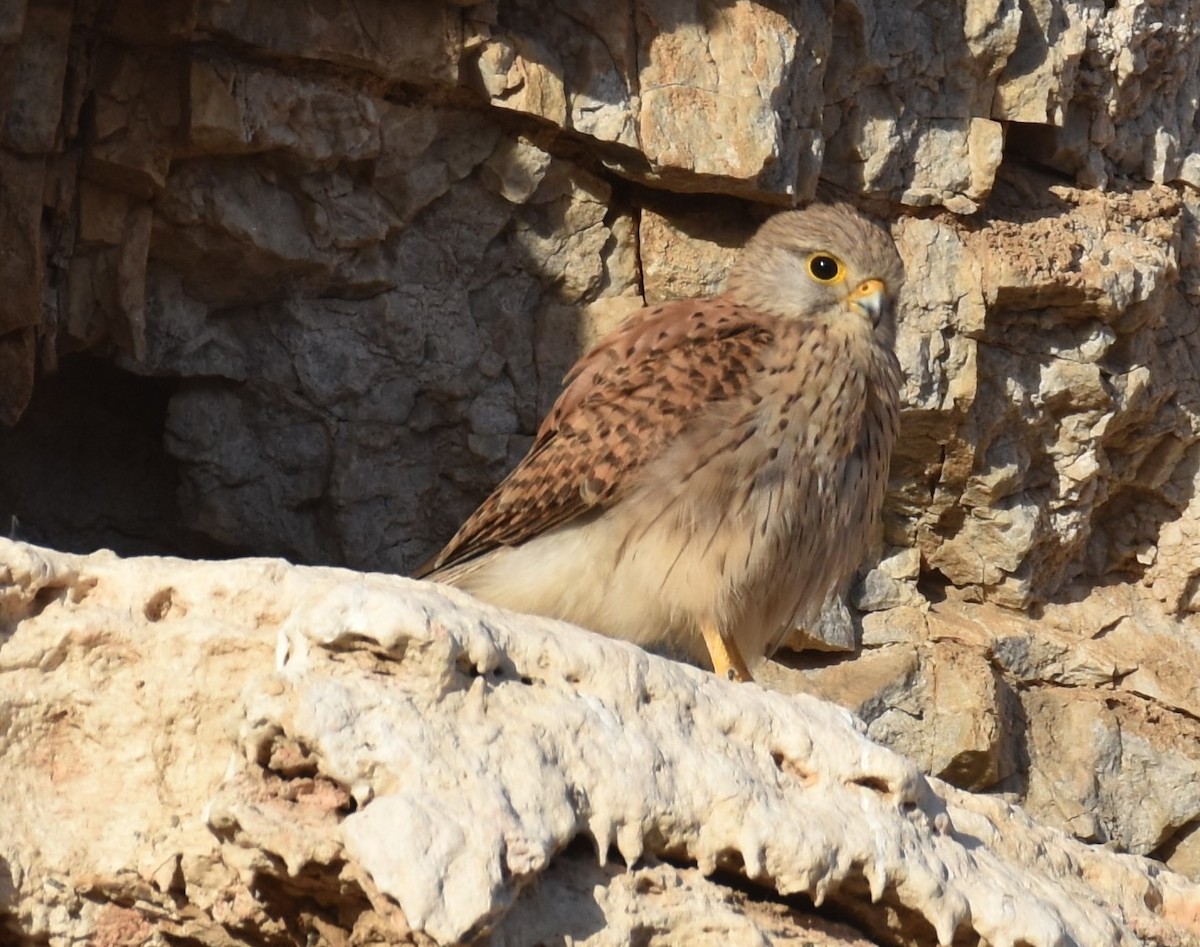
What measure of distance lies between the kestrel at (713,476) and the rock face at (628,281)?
1172mm

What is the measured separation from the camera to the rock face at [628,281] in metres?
5.52

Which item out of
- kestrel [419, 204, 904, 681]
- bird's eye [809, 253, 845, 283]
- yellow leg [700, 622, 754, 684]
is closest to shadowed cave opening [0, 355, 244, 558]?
kestrel [419, 204, 904, 681]

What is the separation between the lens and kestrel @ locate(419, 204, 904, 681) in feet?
15.0

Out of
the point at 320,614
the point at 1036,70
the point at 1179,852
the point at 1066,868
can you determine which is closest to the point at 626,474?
the point at 1066,868

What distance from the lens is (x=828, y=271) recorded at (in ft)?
16.6

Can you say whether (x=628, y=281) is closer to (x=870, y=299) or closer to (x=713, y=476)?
(x=870, y=299)

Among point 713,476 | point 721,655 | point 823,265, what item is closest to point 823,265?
point 823,265

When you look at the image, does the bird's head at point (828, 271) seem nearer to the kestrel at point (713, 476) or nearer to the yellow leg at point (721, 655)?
the kestrel at point (713, 476)

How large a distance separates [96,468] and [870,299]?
2.69 meters

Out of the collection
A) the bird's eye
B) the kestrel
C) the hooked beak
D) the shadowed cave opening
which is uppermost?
the bird's eye

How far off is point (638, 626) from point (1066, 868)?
1339 mm

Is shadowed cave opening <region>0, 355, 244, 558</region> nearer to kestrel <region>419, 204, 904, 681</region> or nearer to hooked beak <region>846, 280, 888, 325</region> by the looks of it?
kestrel <region>419, 204, 904, 681</region>

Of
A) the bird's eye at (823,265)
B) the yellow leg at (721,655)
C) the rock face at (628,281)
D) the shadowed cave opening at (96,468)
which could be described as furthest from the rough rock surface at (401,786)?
the shadowed cave opening at (96,468)

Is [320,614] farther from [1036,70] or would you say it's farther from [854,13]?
[1036,70]
